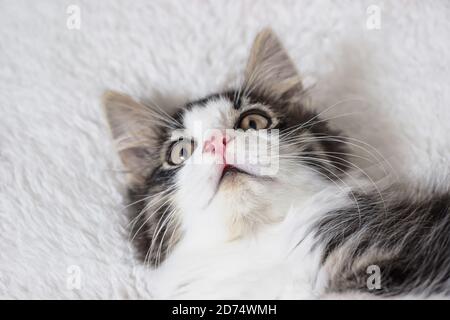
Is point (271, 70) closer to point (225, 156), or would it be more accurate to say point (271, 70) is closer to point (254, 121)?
point (254, 121)

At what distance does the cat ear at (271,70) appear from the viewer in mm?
1248

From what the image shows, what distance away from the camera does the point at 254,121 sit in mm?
1138

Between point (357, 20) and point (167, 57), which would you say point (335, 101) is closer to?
point (357, 20)

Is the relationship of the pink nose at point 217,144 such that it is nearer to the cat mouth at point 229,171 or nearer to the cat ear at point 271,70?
the cat mouth at point 229,171

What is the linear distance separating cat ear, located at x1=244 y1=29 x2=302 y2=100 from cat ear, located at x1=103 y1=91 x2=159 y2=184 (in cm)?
25

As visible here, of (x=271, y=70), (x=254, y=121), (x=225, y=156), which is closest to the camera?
(x=225, y=156)

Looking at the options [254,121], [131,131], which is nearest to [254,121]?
[254,121]

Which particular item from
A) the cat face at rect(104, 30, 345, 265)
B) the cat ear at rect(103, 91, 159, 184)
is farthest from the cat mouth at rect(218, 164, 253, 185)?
the cat ear at rect(103, 91, 159, 184)

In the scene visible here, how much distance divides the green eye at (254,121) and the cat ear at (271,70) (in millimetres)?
105

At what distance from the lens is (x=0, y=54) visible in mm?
1315

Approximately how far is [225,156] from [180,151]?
0.15 meters

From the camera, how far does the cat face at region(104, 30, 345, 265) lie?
3.41ft

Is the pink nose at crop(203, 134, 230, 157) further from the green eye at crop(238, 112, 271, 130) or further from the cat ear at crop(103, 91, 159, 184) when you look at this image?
the cat ear at crop(103, 91, 159, 184)

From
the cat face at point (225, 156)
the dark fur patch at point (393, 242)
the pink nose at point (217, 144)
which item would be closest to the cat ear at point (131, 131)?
the cat face at point (225, 156)
